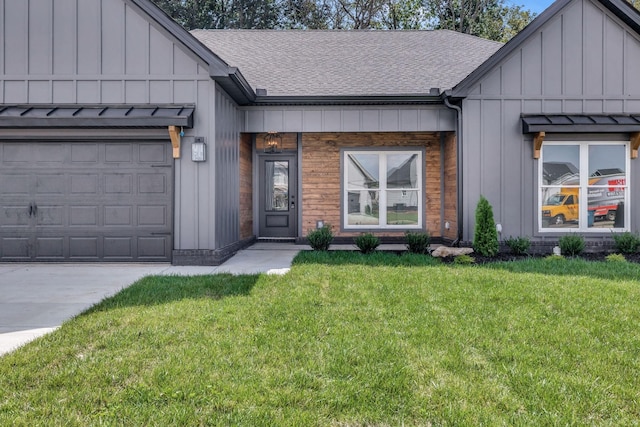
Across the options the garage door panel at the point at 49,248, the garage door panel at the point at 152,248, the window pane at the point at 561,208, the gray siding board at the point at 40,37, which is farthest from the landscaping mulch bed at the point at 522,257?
the gray siding board at the point at 40,37

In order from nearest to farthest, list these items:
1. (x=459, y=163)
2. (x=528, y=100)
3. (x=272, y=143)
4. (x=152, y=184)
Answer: (x=152, y=184) < (x=528, y=100) < (x=459, y=163) < (x=272, y=143)

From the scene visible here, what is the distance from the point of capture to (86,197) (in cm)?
717

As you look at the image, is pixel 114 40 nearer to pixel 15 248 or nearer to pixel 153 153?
pixel 153 153

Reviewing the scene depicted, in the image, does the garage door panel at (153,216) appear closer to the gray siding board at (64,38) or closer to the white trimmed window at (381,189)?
the gray siding board at (64,38)

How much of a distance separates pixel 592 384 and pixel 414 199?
25.3 ft

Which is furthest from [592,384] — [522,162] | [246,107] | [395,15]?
[395,15]

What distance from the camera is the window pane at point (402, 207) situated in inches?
398

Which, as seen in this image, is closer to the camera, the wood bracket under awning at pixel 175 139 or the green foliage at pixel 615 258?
the wood bracket under awning at pixel 175 139

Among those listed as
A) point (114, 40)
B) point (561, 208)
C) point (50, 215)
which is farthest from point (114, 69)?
point (561, 208)

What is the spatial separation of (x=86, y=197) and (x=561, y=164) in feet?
30.1

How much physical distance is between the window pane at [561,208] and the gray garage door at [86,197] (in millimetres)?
7387

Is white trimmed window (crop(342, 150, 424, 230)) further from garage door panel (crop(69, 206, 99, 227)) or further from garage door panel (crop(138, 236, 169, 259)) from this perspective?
garage door panel (crop(69, 206, 99, 227))

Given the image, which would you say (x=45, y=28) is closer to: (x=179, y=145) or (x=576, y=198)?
(x=179, y=145)

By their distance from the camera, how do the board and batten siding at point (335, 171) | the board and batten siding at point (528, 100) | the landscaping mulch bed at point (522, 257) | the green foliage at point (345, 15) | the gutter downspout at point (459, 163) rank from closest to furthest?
the landscaping mulch bed at point (522, 257), the board and batten siding at point (528, 100), the gutter downspout at point (459, 163), the board and batten siding at point (335, 171), the green foliage at point (345, 15)
